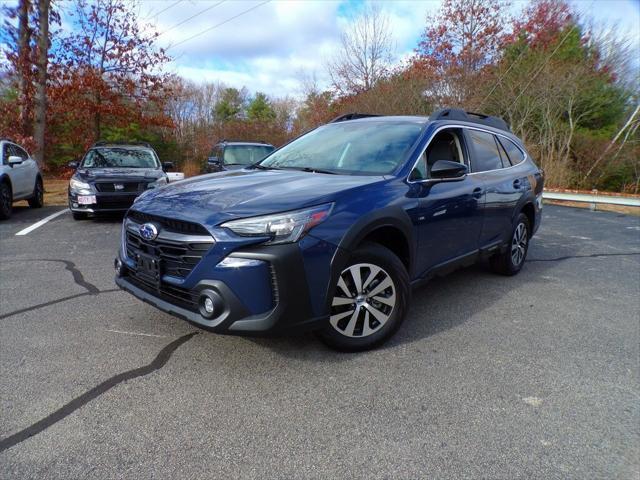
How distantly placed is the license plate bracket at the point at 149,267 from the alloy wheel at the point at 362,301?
115cm

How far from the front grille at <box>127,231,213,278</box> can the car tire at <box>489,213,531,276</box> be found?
3.65m

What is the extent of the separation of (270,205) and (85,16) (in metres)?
16.7

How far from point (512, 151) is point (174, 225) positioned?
4.10 m

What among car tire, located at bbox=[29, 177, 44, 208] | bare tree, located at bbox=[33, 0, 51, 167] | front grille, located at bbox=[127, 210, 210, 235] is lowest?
car tire, located at bbox=[29, 177, 44, 208]

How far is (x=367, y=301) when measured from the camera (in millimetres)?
3068

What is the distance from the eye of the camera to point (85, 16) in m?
15.3

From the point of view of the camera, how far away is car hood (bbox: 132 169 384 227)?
2.65m

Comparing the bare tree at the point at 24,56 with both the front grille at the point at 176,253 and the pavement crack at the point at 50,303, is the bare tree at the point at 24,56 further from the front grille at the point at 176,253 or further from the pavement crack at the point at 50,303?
the front grille at the point at 176,253

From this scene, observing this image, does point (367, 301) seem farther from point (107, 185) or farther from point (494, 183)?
point (107, 185)

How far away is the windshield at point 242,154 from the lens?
1005cm

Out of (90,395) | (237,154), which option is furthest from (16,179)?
(90,395)

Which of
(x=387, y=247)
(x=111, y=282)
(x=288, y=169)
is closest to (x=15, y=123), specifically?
(x=111, y=282)

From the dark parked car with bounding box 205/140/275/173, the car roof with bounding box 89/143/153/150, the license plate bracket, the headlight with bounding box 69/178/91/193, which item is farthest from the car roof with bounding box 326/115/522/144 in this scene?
the car roof with bounding box 89/143/153/150

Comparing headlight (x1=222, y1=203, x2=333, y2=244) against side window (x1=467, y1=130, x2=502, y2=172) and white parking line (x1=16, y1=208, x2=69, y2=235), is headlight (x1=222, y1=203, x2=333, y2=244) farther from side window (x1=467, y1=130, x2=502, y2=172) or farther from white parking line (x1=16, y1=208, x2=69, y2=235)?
white parking line (x1=16, y1=208, x2=69, y2=235)
